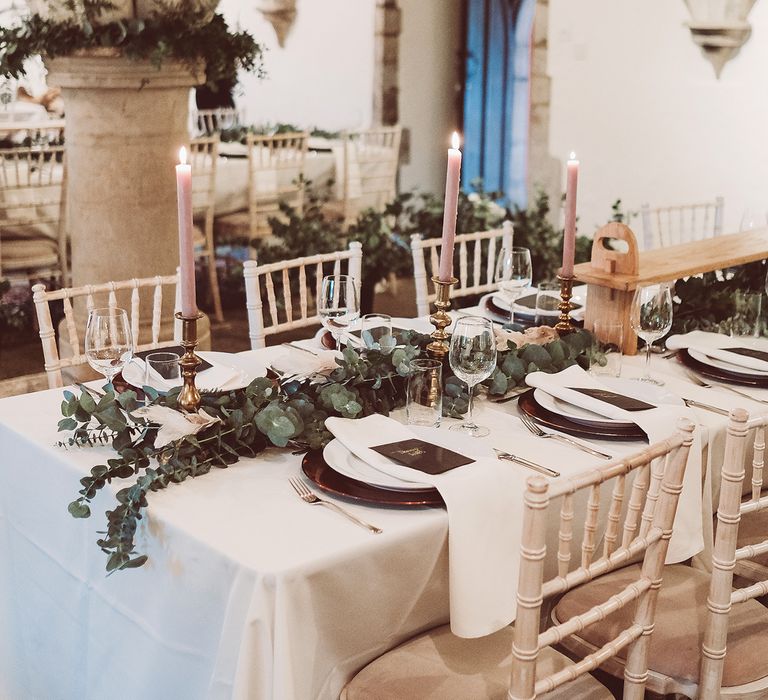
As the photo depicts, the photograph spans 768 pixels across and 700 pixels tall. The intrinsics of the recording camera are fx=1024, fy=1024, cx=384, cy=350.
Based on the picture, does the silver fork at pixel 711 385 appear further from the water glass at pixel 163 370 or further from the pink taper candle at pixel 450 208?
the water glass at pixel 163 370

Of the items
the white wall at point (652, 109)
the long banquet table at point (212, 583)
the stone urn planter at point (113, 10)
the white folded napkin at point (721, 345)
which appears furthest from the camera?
the white wall at point (652, 109)

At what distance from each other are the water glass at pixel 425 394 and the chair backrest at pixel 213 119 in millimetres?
5794

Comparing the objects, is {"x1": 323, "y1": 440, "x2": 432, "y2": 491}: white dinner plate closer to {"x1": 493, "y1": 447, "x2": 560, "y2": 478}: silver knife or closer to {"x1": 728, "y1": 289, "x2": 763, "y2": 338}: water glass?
{"x1": 493, "y1": 447, "x2": 560, "y2": 478}: silver knife

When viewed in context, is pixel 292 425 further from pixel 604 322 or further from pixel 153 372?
pixel 604 322

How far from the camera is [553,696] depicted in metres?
1.71

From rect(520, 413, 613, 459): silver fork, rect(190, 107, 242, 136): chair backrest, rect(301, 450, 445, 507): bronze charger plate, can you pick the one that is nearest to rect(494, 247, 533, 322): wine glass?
rect(520, 413, 613, 459): silver fork

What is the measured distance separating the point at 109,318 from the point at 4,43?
237cm

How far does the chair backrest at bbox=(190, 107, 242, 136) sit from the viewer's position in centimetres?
760

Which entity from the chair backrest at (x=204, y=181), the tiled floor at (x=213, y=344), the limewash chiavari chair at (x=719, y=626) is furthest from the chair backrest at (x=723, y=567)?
the chair backrest at (x=204, y=181)

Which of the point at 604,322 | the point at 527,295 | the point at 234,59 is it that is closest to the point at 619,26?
the point at 234,59

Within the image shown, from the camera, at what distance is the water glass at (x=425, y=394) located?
2.00 meters

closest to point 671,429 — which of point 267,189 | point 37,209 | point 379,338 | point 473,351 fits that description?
point 473,351

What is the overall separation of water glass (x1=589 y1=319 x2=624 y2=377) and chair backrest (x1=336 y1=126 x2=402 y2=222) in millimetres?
4010

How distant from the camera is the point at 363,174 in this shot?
6.65m
